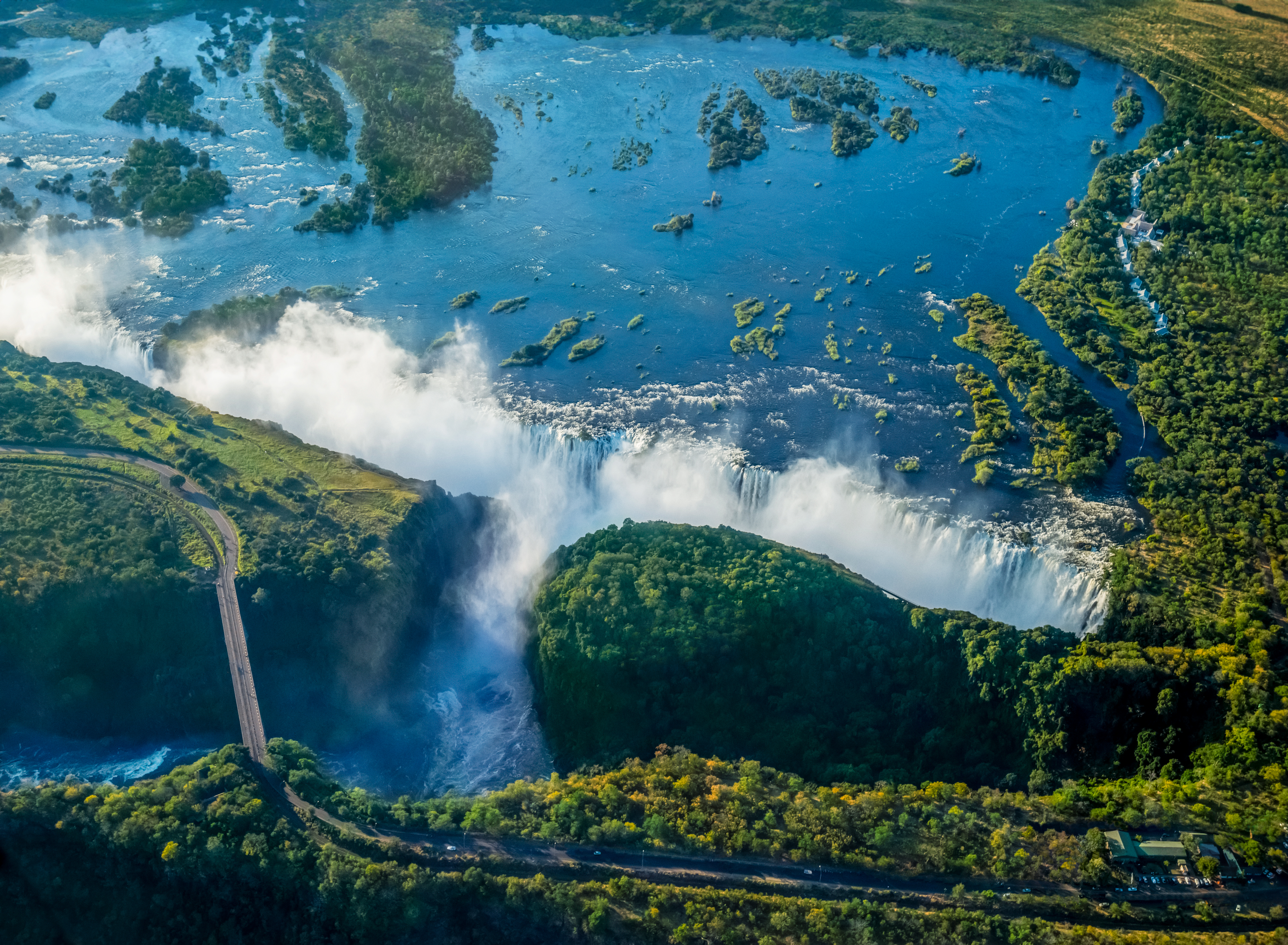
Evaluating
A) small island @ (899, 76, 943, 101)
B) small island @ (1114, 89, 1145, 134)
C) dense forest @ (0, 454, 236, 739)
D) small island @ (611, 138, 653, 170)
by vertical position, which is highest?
small island @ (1114, 89, 1145, 134)

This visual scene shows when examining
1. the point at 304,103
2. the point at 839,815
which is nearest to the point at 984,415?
the point at 839,815

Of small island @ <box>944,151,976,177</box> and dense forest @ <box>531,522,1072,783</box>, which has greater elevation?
small island @ <box>944,151,976,177</box>

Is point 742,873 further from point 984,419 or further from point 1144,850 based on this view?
point 984,419

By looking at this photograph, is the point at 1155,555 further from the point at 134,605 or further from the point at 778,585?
the point at 134,605

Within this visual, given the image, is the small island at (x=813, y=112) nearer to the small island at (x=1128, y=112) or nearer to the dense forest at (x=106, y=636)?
the small island at (x=1128, y=112)

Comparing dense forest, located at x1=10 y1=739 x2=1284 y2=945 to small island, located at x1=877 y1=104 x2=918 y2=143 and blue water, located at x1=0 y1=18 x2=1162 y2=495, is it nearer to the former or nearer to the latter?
blue water, located at x1=0 y1=18 x2=1162 y2=495

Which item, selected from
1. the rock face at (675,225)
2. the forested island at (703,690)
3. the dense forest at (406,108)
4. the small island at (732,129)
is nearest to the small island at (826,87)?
the small island at (732,129)

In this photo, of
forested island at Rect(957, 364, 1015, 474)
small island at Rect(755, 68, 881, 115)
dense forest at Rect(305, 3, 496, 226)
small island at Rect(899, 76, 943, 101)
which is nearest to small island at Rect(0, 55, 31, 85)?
Answer: dense forest at Rect(305, 3, 496, 226)
